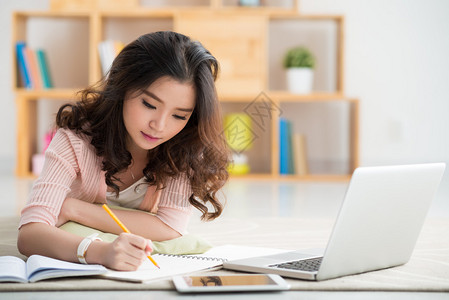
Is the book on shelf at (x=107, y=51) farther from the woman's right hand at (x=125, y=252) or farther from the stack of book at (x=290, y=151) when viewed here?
the woman's right hand at (x=125, y=252)

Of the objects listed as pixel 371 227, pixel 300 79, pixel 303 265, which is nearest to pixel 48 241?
pixel 303 265

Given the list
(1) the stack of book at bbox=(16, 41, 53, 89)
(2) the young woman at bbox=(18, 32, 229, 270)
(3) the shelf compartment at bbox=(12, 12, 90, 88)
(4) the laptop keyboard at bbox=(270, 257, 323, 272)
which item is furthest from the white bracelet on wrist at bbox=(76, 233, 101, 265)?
(3) the shelf compartment at bbox=(12, 12, 90, 88)

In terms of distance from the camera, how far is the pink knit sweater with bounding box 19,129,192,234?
51.9 inches

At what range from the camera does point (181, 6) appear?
13.7 feet

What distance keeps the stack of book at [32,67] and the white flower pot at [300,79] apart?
142 centimetres

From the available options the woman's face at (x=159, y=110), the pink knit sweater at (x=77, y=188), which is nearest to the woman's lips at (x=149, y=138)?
the woman's face at (x=159, y=110)

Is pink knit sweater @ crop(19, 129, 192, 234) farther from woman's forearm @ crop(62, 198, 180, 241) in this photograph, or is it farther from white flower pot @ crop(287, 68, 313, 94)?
white flower pot @ crop(287, 68, 313, 94)

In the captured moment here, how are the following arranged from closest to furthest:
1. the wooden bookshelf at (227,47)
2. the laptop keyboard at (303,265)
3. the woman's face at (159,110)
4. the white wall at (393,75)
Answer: the laptop keyboard at (303,265) < the woman's face at (159,110) < the wooden bookshelf at (227,47) < the white wall at (393,75)

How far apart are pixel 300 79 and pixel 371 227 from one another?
110 inches

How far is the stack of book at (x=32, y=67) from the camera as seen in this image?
12.8 feet

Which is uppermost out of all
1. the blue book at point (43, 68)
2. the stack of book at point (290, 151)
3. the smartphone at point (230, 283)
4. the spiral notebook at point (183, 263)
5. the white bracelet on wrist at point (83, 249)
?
the blue book at point (43, 68)

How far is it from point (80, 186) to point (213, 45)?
249 centimetres

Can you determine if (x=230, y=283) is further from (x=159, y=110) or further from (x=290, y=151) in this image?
(x=290, y=151)

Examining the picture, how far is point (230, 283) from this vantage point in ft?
3.62
